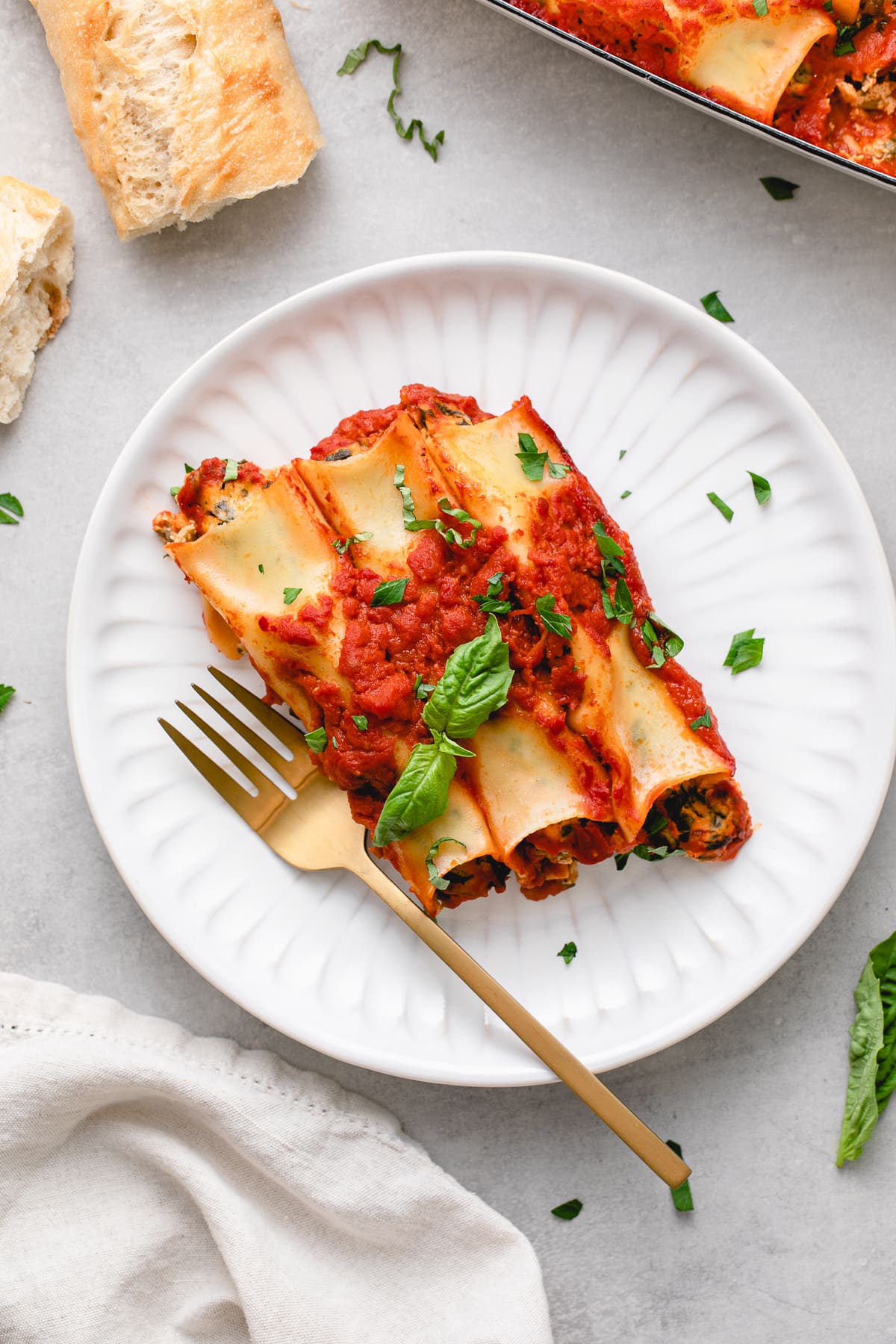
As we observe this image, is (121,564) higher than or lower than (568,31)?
lower

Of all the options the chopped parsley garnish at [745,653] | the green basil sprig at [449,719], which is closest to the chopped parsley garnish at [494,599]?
the green basil sprig at [449,719]

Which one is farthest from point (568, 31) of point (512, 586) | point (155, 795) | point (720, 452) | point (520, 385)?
point (155, 795)

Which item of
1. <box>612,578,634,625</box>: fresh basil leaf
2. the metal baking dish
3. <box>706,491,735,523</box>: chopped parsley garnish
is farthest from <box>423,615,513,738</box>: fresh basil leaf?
the metal baking dish

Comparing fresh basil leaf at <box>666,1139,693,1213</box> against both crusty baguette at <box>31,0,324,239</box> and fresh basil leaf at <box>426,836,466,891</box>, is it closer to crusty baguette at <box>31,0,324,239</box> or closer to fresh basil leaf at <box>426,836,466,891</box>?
fresh basil leaf at <box>426,836,466,891</box>

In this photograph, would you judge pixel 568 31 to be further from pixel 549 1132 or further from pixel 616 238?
pixel 549 1132

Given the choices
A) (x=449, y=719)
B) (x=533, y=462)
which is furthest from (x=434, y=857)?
(x=533, y=462)

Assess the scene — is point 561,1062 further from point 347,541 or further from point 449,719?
point 347,541
